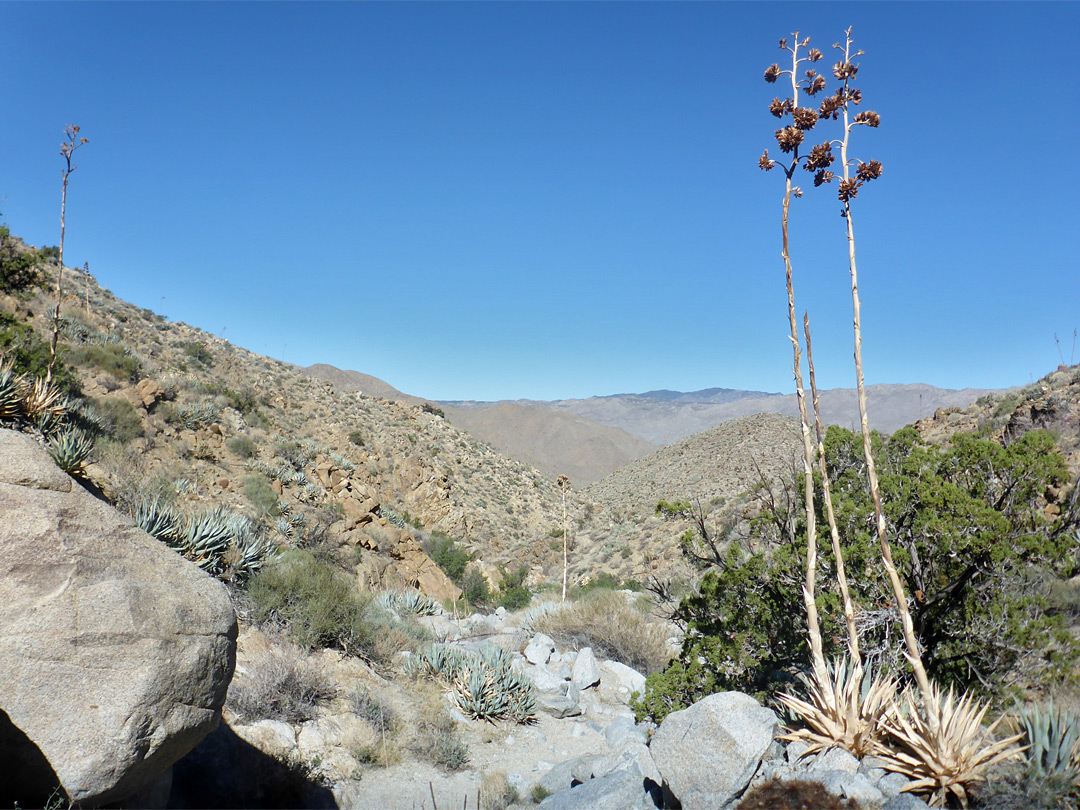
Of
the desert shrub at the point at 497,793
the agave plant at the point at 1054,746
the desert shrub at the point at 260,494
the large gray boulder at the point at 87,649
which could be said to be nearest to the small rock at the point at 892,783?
the agave plant at the point at 1054,746

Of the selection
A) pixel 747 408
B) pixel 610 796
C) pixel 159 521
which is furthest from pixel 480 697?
pixel 747 408

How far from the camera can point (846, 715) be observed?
4051 millimetres

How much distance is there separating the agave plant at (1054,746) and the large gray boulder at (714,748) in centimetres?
155

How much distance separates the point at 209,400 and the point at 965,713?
19.5 meters

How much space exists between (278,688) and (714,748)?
15.3 feet

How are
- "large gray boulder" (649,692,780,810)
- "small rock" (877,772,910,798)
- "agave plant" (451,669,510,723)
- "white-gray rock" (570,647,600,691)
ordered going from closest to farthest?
1. "small rock" (877,772,910,798)
2. "large gray boulder" (649,692,780,810)
3. "agave plant" (451,669,510,723)
4. "white-gray rock" (570,647,600,691)

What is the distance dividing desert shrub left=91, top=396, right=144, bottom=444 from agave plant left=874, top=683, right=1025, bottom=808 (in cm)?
1454

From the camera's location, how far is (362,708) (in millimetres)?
6965

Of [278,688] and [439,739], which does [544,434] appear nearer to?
[439,739]

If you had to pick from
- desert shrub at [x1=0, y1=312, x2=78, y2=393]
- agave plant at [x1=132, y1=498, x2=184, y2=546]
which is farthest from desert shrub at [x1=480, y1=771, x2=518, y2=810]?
desert shrub at [x1=0, y1=312, x2=78, y2=393]

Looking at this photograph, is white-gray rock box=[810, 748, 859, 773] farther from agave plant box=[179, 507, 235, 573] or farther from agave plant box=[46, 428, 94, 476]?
agave plant box=[46, 428, 94, 476]

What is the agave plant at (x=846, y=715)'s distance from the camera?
3990mm

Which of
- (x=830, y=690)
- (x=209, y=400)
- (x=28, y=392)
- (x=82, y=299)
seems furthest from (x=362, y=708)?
(x=82, y=299)

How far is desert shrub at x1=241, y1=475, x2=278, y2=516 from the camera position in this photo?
1328cm
